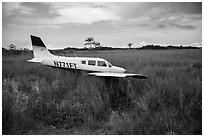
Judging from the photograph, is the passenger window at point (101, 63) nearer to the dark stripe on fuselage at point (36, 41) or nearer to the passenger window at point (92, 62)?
the passenger window at point (92, 62)

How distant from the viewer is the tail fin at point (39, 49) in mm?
1841

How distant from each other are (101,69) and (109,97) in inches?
Result: 10.0

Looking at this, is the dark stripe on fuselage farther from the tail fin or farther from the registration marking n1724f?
the registration marking n1724f

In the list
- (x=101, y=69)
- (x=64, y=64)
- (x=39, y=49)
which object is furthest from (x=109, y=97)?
(x=39, y=49)

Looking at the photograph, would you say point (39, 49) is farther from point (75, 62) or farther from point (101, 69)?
point (101, 69)

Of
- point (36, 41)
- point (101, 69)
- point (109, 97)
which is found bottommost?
point (109, 97)

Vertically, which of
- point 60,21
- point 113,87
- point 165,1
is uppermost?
point 165,1

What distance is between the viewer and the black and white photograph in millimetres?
1609

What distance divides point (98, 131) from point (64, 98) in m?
0.44

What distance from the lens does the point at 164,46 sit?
1882mm

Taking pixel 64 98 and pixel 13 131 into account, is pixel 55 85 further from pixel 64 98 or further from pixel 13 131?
pixel 13 131

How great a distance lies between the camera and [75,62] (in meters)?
1.83

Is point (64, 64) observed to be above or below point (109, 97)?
above

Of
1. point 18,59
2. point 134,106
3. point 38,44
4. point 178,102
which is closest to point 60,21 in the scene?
point 38,44
